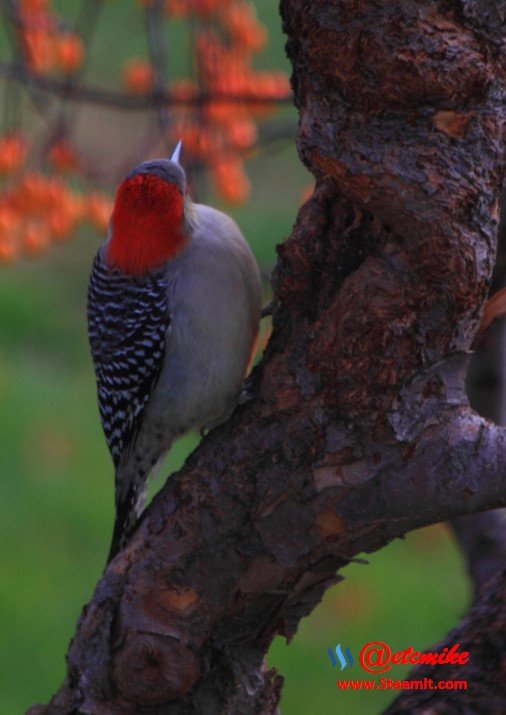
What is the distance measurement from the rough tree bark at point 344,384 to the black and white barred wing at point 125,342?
815 millimetres

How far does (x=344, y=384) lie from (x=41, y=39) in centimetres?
315

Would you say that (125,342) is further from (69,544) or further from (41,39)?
(69,544)

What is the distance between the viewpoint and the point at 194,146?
4.76 metres

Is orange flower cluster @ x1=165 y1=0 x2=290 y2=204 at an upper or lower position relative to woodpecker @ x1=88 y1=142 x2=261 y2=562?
upper

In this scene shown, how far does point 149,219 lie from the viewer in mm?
3570

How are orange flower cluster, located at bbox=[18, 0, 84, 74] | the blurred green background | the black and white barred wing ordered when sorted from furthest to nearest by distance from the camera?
the blurred green background
orange flower cluster, located at bbox=[18, 0, 84, 74]
the black and white barred wing

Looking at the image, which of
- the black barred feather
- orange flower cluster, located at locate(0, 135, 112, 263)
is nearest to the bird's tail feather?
the black barred feather

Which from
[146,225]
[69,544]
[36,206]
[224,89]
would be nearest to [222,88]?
[224,89]

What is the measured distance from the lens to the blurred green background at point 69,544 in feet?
20.5

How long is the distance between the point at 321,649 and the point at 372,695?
16.3 inches

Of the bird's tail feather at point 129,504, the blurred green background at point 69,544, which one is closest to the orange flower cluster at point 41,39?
the blurred green background at point 69,544

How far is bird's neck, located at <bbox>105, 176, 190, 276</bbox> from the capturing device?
3.55 meters

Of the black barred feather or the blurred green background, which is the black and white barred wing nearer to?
the black barred feather

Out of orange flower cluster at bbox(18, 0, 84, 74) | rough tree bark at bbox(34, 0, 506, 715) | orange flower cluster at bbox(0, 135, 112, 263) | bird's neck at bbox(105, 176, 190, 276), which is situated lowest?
rough tree bark at bbox(34, 0, 506, 715)
